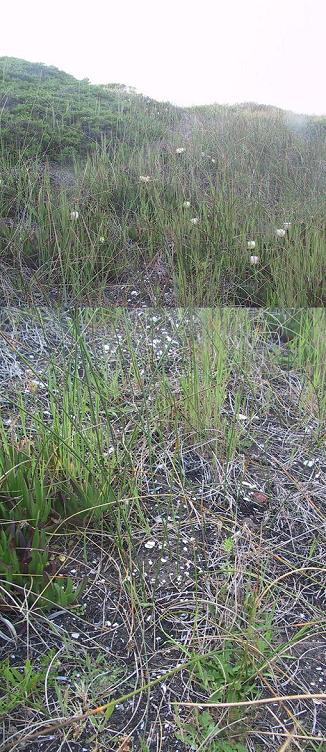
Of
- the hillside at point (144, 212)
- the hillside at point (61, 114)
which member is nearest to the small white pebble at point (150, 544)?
the hillside at point (144, 212)

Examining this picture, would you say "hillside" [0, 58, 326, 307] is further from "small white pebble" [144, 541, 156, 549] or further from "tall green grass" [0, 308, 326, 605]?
"small white pebble" [144, 541, 156, 549]

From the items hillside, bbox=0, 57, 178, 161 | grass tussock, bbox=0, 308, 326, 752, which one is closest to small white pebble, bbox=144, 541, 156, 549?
grass tussock, bbox=0, 308, 326, 752

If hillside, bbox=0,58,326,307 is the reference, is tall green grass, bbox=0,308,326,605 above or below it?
below

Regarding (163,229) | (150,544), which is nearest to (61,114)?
(163,229)

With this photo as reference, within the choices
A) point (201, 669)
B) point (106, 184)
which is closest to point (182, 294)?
point (106, 184)

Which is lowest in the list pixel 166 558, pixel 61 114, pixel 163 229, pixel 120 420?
pixel 166 558

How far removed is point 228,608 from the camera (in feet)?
4.86

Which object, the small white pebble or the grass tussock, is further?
the small white pebble

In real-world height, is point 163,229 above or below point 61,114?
below

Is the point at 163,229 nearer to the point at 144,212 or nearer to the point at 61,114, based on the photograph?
the point at 144,212

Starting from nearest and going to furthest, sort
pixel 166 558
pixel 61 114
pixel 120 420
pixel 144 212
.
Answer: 1. pixel 166 558
2. pixel 120 420
3. pixel 144 212
4. pixel 61 114

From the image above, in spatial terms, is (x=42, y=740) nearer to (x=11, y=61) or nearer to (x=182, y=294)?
(x=182, y=294)

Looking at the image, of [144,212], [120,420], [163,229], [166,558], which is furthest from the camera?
[144,212]

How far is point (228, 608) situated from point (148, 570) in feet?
0.88
